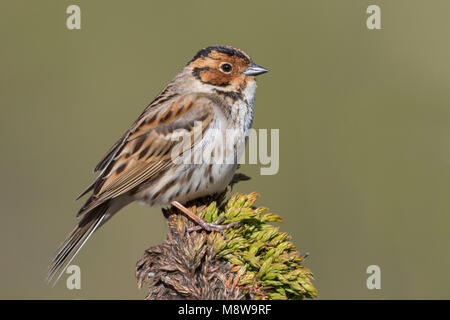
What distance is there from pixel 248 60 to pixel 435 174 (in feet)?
8.61

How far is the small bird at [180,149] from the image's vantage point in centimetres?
401

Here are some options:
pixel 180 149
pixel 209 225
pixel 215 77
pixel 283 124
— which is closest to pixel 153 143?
pixel 180 149

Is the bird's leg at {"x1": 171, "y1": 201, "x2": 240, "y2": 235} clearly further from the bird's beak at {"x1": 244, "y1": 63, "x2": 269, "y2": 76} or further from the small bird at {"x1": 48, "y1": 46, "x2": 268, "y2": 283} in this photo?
the bird's beak at {"x1": 244, "y1": 63, "x2": 269, "y2": 76}

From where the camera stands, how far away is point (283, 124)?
20.6 ft

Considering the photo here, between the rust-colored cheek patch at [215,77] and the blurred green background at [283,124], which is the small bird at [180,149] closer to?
the rust-colored cheek patch at [215,77]

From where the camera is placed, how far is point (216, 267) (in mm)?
3047

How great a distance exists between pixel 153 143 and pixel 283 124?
7.71 ft

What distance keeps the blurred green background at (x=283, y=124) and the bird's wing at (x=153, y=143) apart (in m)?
1.61

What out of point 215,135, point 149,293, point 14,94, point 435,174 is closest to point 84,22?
point 14,94

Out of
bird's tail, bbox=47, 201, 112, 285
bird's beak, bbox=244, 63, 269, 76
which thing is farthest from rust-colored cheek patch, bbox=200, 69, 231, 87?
bird's tail, bbox=47, 201, 112, 285

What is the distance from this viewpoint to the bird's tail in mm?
4066

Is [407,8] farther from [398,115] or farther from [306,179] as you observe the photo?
[306,179]

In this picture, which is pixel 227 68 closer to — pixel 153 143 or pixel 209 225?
pixel 153 143

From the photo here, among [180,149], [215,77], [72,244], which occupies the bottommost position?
[72,244]
